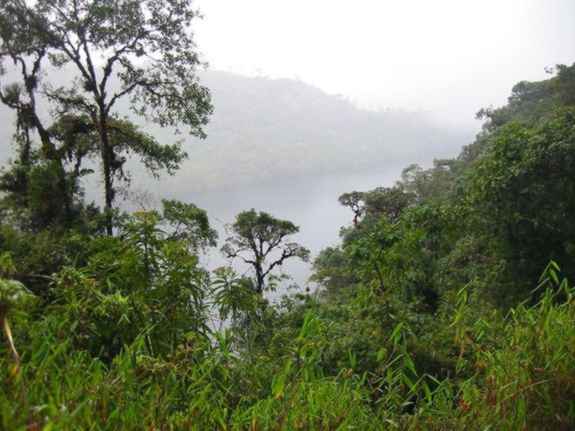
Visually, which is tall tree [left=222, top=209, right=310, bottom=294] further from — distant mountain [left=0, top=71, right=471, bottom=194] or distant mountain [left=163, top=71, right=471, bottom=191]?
distant mountain [left=163, top=71, right=471, bottom=191]

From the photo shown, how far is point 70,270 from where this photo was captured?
1.69 metres

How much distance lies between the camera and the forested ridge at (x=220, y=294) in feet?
3.91

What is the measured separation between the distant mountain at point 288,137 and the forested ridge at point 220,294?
5201cm

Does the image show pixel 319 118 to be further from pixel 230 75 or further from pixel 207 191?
pixel 207 191

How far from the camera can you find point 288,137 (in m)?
97.0

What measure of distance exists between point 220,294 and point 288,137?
318 ft

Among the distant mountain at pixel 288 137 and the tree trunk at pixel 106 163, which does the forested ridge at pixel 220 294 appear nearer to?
the tree trunk at pixel 106 163

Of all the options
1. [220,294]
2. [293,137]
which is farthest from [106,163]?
[293,137]

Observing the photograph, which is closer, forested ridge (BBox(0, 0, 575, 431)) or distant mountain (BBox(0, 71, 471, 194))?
forested ridge (BBox(0, 0, 575, 431))

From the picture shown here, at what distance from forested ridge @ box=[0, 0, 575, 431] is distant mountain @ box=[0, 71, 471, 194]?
171 feet

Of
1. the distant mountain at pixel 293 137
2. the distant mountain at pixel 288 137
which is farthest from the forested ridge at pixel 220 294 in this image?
the distant mountain at pixel 293 137

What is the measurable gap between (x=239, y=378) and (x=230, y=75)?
402 feet

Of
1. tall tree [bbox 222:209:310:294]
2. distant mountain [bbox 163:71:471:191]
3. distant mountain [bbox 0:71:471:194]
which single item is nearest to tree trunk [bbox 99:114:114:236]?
tall tree [bbox 222:209:310:294]

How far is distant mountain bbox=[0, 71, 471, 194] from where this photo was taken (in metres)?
76.4
